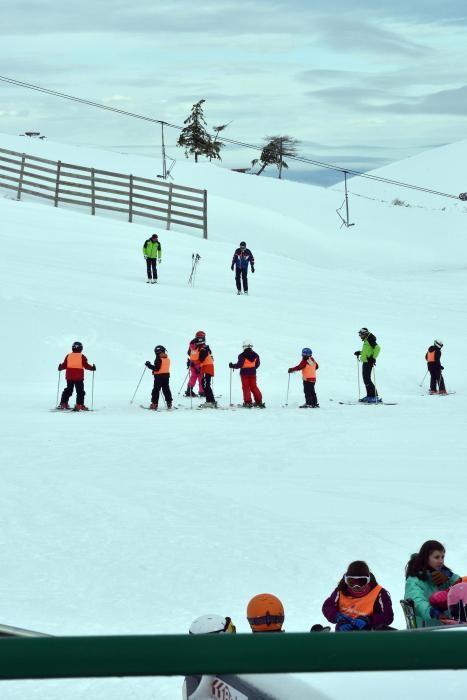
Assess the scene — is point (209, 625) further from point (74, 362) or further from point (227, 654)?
point (74, 362)

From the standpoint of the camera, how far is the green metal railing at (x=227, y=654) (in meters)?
1.67

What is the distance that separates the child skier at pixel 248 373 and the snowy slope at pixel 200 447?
1.68 feet

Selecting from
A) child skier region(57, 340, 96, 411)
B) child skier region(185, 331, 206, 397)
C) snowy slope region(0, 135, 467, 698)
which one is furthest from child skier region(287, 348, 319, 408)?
child skier region(57, 340, 96, 411)

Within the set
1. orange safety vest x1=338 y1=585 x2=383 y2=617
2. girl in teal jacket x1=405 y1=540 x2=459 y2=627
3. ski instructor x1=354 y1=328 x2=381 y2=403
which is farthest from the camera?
ski instructor x1=354 y1=328 x2=381 y2=403

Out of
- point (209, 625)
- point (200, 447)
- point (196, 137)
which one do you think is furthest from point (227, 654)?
point (196, 137)

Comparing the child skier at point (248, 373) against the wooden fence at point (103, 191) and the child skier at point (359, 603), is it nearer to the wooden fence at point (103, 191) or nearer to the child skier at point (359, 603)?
the child skier at point (359, 603)

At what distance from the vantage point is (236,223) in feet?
155

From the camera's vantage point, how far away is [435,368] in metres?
22.8

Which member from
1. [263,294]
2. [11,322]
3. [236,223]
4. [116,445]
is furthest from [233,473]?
[236,223]

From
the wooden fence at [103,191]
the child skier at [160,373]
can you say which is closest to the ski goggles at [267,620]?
the child skier at [160,373]

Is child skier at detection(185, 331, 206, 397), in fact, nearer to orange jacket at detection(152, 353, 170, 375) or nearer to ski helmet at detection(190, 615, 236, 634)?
orange jacket at detection(152, 353, 170, 375)

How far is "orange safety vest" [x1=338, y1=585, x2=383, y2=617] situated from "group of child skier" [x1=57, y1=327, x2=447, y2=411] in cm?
1278

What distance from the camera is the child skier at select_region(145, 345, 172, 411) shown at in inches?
773

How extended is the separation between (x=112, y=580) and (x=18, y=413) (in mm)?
10356
